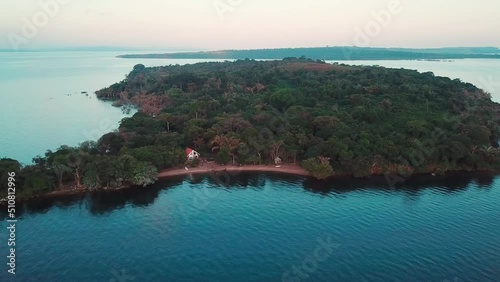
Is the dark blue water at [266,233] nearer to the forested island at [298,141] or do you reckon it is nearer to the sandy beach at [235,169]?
the forested island at [298,141]

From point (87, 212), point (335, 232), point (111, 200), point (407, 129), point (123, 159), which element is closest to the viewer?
point (335, 232)

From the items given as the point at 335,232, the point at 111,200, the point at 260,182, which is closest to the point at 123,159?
the point at 111,200

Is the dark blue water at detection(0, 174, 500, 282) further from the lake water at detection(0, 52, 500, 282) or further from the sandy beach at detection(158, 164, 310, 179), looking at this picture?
the sandy beach at detection(158, 164, 310, 179)

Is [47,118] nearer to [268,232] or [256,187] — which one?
[256,187]

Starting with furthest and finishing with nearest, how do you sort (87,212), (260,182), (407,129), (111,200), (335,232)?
1. (407,129)
2. (260,182)
3. (111,200)
4. (87,212)
5. (335,232)

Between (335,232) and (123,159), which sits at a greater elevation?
(123,159)

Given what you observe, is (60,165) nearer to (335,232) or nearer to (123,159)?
(123,159)

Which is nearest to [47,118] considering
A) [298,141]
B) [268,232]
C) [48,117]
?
[48,117]
